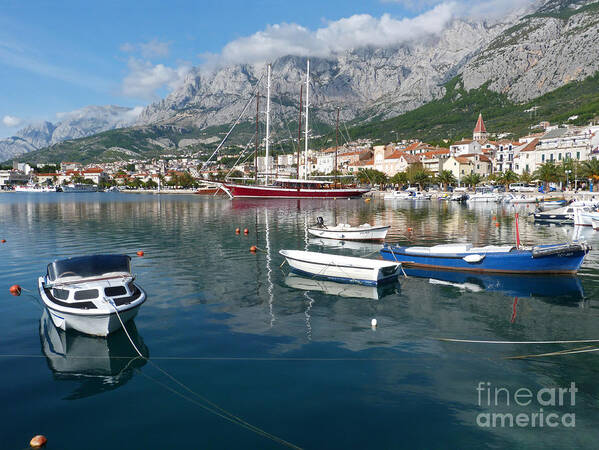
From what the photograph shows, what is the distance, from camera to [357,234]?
39.1 m

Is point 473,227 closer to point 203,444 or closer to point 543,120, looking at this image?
point 203,444

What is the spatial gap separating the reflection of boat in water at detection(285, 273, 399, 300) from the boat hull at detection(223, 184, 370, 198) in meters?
96.9

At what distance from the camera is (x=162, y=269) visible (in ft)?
89.4

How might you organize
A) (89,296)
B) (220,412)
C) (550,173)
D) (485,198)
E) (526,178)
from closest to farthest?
(220,412)
(89,296)
(485,198)
(550,173)
(526,178)

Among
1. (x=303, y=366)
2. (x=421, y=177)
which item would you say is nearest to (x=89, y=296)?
(x=303, y=366)

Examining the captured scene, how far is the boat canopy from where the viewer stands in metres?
16.9

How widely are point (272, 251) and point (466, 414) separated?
82.0 ft

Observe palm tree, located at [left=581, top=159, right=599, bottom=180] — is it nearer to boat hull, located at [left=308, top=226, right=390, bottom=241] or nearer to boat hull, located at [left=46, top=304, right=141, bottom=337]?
boat hull, located at [left=308, top=226, right=390, bottom=241]

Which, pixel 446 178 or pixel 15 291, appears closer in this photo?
pixel 15 291

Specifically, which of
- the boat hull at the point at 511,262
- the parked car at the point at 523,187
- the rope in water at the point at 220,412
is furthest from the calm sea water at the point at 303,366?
the parked car at the point at 523,187

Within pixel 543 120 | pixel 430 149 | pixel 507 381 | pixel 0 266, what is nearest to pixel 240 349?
pixel 507 381

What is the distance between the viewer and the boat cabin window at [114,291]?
15.4m

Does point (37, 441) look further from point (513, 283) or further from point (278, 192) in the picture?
point (278, 192)

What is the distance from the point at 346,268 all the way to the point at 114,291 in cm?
1263
